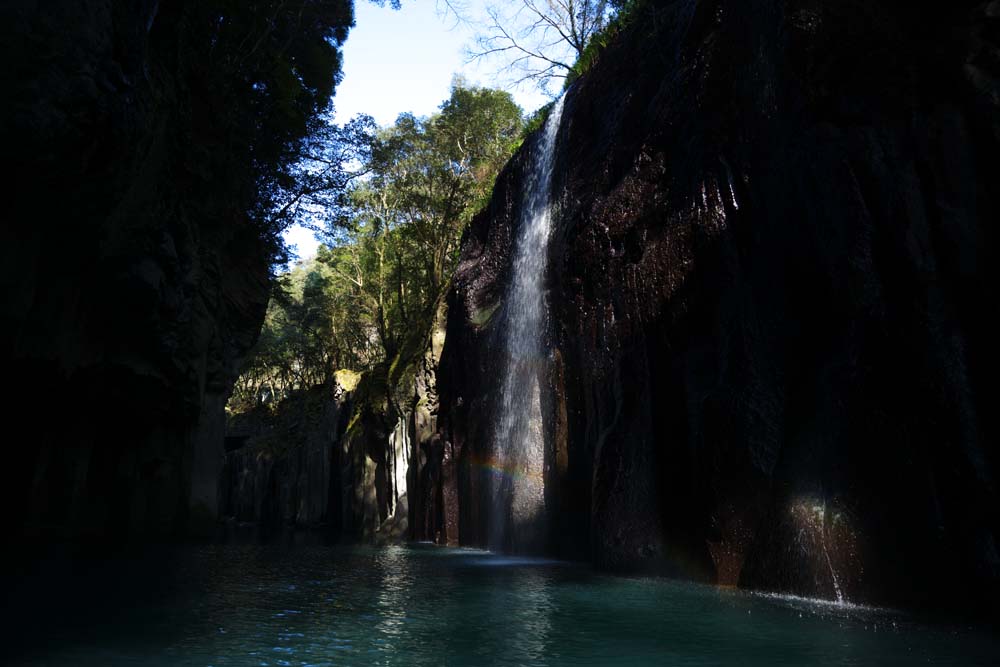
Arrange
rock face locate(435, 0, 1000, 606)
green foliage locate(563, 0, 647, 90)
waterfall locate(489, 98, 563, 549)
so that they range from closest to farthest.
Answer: rock face locate(435, 0, 1000, 606), green foliage locate(563, 0, 647, 90), waterfall locate(489, 98, 563, 549)

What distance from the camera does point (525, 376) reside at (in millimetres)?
15188

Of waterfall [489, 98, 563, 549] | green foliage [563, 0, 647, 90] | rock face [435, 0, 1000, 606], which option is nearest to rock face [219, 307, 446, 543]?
waterfall [489, 98, 563, 549]

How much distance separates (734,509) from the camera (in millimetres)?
7945

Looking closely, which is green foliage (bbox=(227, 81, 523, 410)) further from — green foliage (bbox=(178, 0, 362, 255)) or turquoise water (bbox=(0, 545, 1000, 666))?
turquoise water (bbox=(0, 545, 1000, 666))

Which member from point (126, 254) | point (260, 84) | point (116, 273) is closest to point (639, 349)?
point (126, 254)

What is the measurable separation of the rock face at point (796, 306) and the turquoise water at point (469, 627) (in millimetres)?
884

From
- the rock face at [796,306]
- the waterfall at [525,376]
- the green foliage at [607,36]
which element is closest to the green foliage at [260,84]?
the waterfall at [525,376]

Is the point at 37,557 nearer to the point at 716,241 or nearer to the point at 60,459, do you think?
the point at 60,459

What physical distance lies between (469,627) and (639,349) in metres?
5.74

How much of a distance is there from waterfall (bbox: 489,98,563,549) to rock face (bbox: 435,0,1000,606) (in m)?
2.19

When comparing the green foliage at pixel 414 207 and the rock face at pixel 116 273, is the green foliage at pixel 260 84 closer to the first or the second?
the rock face at pixel 116 273

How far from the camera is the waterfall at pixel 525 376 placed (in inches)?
566

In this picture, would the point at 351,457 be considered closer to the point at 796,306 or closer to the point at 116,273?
the point at 116,273

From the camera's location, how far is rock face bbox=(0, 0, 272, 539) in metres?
6.96
